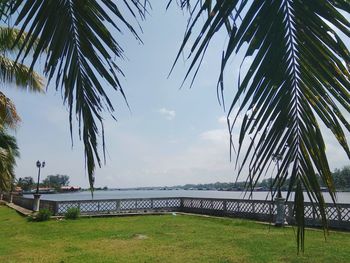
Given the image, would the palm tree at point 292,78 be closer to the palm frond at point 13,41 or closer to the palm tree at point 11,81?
the palm frond at point 13,41

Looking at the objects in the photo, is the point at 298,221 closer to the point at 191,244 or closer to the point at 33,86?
the point at 33,86

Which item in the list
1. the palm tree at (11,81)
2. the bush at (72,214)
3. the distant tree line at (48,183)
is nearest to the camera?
the palm tree at (11,81)

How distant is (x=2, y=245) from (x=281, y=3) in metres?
13.3

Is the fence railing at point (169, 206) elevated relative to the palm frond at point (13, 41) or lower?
lower

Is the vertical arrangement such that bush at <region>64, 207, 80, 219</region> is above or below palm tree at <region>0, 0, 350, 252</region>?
below

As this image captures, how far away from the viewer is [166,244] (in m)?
12.4

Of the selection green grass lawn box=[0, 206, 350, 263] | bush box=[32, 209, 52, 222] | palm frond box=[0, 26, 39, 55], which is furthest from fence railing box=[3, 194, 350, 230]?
palm frond box=[0, 26, 39, 55]

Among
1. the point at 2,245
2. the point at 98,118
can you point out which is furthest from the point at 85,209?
the point at 98,118

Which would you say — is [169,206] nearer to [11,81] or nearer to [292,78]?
[11,81]

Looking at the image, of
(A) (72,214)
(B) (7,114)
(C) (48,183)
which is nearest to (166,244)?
(B) (7,114)

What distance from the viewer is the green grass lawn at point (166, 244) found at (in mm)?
10117

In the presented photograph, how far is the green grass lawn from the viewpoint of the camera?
10.1m

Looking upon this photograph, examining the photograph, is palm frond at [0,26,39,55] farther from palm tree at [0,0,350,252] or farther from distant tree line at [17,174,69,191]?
distant tree line at [17,174,69,191]


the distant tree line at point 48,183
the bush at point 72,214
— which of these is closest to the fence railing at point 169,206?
the bush at point 72,214
